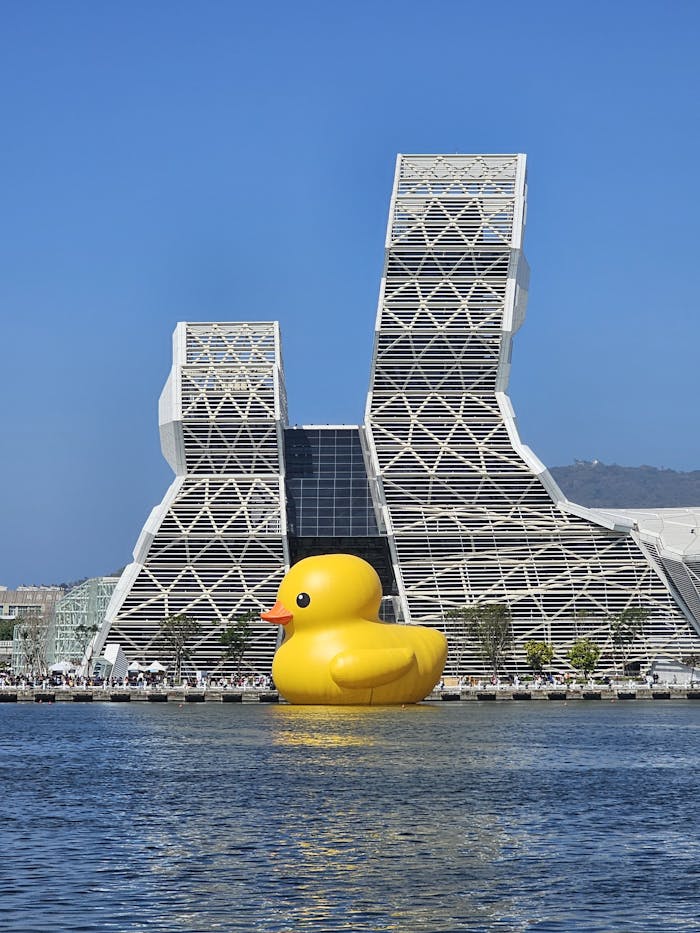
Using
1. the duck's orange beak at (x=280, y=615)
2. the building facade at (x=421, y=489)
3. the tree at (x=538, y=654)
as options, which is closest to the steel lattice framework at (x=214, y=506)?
the building facade at (x=421, y=489)

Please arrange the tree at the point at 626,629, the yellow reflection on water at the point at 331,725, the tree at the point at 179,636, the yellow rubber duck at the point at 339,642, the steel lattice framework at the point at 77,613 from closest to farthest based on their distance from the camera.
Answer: the yellow reflection on water at the point at 331,725, the yellow rubber duck at the point at 339,642, the tree at the point at 626,629, the tree at the point at 179,636, the steel lattice framework at the point at 77,613

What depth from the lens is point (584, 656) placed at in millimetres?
125562

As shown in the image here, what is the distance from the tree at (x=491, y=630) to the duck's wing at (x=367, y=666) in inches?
1843

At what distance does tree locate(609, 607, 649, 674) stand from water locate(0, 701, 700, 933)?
58.0 m

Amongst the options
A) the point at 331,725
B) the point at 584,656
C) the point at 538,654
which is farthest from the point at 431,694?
the point at 331,725

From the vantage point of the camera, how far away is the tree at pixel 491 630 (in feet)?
413

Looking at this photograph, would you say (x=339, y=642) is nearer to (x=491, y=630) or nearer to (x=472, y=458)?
(x=491, y=630)

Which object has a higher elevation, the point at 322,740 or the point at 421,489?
the point at 421,489

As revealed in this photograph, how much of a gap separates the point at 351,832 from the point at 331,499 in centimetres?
10859

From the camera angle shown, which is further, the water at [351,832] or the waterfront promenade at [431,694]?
the waterfront promenade at [431,694]

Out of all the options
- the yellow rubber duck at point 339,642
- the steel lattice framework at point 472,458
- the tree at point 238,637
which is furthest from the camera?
the steel lattice framework at point 472,458

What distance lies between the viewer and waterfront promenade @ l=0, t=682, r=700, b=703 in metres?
112

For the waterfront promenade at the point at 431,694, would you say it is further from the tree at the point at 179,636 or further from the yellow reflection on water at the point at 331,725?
the yellow reflection on water at the point at 331,725

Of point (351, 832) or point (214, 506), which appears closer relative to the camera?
point (351, 832)
